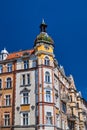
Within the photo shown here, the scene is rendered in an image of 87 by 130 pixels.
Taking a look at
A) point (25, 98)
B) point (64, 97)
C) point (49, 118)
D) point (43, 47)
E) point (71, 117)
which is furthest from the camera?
point (71, 117)

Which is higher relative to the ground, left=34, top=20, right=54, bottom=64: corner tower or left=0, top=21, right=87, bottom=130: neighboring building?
left=34, top=20, right=54, bottom=64: corner tower

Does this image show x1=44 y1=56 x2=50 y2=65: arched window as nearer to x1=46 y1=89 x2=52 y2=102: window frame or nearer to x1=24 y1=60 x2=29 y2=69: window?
x1=24 y1=60 x2=29 y2=69: window

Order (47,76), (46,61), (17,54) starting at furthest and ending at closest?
1. (17,54)
2. (46,61)
3. (47,76)

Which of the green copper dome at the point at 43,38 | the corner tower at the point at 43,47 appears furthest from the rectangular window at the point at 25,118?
the green copper dome at the point at 43,38

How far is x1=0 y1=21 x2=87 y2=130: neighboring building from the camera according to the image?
205 feet

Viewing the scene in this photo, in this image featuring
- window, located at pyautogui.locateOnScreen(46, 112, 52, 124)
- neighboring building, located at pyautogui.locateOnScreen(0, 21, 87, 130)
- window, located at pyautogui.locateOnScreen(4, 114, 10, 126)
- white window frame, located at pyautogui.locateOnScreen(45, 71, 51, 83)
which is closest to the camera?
window, located at pyautogui.locateOnScreen(46, 112, 52, 124)

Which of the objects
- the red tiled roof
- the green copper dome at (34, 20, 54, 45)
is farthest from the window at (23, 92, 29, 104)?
the green copper dome at (34, 20, 54, 45)

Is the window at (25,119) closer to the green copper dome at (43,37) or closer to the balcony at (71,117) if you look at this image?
the balcony at (71,117)

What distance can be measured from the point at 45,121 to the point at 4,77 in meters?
15.2


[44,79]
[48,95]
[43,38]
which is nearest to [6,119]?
[48,95]

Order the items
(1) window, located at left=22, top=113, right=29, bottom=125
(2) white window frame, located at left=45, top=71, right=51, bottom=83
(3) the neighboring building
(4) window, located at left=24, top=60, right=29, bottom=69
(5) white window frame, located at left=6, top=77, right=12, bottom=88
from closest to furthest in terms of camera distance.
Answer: (3) the neighboring building, (1) window, located at left=22, top=113, right=29, bottom=125, (2) white window frame, located at left=45, top=71, right=51, bottom=83, (4) window, located at left=24, top=60, right=29, bottom=69, (5) white window frame, located at left=6, top=77, right=12, bottom=88

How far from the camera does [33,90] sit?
64625 mm

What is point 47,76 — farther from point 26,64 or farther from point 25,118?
point 25,118

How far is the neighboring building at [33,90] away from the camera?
2456 inches
